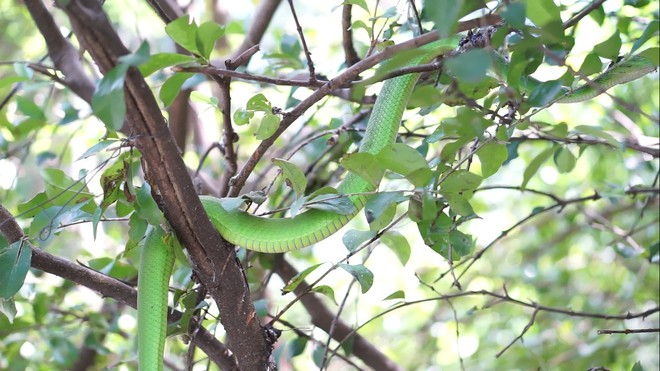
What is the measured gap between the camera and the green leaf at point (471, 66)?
3.19ft

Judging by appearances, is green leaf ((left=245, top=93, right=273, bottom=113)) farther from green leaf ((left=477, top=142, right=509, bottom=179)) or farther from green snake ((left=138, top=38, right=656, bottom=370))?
green leaf ((left=477, top=142, right=509, bottom=179))

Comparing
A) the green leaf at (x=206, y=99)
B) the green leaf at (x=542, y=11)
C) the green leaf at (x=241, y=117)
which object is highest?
the green leaf at (x=206, y=99)

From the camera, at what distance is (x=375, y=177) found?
1500mm

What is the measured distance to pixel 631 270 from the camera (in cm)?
432

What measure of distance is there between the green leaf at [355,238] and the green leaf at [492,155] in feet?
1.04

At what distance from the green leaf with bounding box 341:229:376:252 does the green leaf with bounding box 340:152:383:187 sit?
233 millimetres

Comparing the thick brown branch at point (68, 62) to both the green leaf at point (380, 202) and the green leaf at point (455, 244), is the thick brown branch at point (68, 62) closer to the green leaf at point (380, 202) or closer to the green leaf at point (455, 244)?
the green leaf at point (380, 202)

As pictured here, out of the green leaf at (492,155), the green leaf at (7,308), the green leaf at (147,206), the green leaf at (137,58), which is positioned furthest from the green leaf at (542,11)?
the green leaf at (7,308)

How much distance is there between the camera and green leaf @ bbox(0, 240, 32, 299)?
1.53 m

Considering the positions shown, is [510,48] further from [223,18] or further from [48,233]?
[223,18]

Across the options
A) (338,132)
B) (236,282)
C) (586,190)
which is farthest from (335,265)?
(586,190)

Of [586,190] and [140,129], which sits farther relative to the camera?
[586,190]

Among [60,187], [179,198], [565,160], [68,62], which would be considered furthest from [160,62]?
[68,62]

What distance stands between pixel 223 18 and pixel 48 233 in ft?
11.1
